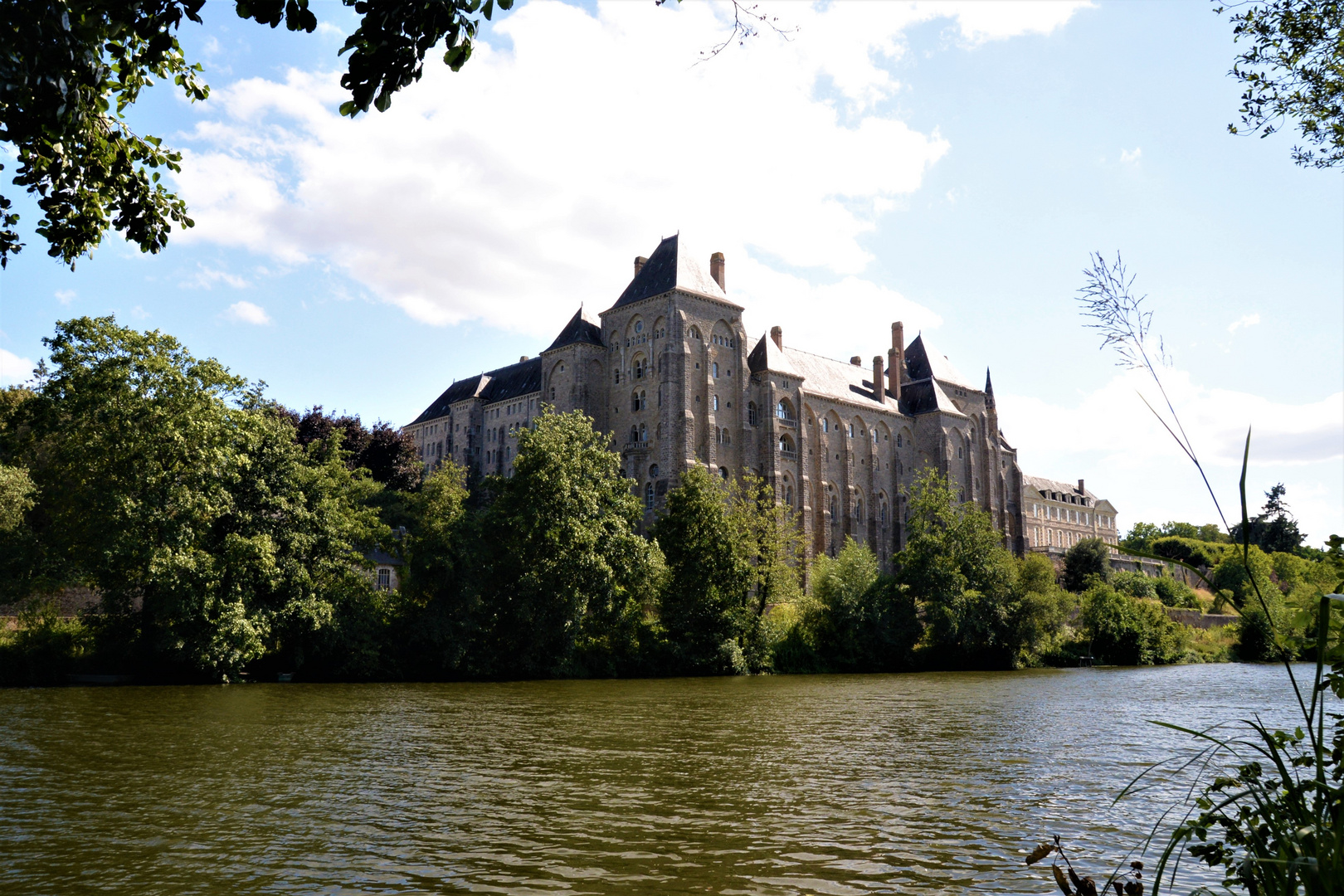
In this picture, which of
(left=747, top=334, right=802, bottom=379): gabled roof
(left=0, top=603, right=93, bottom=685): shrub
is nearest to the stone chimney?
(left=747, top=334, right=802, bottom=379): gabled roof

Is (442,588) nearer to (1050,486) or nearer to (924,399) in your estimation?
(924,399)

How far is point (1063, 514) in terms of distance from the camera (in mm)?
125812

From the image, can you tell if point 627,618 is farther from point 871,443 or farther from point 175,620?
point 871,443

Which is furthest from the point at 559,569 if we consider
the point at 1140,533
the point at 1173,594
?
the point at 1140,533

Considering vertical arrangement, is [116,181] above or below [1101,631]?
above

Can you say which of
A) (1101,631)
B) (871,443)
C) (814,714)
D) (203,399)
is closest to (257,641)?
(203,399)

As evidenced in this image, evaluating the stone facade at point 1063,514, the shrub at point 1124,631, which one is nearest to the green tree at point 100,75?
the shrub at point 1124,631

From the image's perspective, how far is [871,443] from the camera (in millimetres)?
84500

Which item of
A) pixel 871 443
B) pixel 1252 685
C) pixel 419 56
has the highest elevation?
pixel 871 443

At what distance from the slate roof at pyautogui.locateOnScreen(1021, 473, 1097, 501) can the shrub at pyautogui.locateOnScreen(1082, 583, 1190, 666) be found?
6812 centimetres

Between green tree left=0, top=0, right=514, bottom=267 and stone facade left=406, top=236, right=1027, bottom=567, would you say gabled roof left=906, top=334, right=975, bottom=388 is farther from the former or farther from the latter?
green tree left=0, top=0, right=514, bottom=267

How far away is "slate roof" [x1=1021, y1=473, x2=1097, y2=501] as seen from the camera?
12406cm

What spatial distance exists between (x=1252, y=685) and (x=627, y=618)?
23705mm

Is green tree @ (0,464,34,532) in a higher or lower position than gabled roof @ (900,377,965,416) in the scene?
lower
